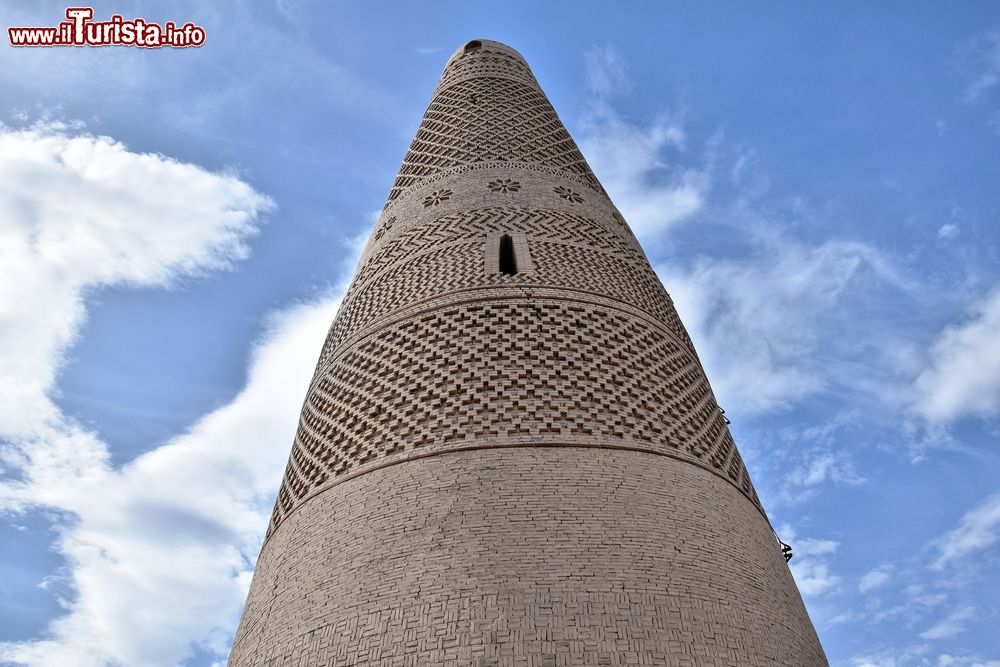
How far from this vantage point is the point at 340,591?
3941mm

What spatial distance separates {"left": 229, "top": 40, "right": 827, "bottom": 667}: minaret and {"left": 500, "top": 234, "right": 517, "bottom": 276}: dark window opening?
0.06 feet

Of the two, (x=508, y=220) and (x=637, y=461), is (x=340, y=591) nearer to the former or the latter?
(x=637, y=461)

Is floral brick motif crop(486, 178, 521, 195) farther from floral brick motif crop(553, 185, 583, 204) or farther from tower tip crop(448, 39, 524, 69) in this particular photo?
tower tip crop(448, 39, 524, 69)

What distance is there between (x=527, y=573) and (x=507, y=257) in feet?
8.87

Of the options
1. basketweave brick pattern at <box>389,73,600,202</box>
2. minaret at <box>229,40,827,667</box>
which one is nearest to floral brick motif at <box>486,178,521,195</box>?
minaret at <box>229,40,827,667</box>

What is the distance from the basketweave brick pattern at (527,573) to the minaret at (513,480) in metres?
0.01

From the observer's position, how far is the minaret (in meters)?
3.65

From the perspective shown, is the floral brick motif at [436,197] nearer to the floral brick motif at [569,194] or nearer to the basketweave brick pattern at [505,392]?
the floral brick motif at [569,194]

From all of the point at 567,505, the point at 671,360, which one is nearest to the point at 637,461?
the point at 567,505

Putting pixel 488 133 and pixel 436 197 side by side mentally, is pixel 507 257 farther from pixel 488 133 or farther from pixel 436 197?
pixel 488 133

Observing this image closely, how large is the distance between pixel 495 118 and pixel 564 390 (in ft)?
12.5

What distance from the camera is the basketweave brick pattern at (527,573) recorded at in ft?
11.6

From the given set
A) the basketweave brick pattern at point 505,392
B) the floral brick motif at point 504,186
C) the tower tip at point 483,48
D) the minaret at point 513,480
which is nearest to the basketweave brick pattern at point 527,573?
the minaret at point 513,480

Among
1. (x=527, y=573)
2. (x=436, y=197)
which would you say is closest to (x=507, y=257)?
(x=436, y=197)
